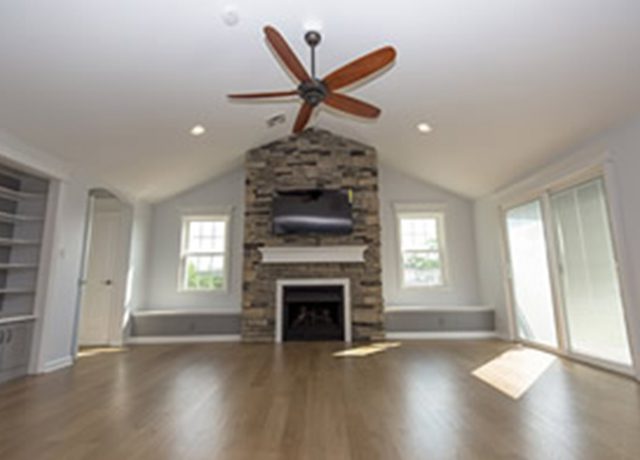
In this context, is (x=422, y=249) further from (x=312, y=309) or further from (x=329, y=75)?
(x=329, y=75)

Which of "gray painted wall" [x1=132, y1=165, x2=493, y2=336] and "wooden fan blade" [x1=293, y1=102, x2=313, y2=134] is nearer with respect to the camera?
"wooden fan blade" [x1=293, y1=102, x2=313, y2=134]

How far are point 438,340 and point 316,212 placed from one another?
2795 mm

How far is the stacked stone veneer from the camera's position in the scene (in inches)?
217

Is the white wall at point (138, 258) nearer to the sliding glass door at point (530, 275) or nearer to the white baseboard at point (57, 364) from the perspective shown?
the white baseboard at point (57, 364)

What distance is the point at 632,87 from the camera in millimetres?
2855

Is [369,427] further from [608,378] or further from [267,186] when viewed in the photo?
[267,186]

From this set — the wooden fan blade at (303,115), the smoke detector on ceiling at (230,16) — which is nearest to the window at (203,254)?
the wooden fan blade at (303,115)

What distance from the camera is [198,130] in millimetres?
4570

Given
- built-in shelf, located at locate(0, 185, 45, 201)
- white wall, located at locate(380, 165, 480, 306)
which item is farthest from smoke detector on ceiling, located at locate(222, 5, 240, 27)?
white wall, located at locate(380, 165, 480, 306)

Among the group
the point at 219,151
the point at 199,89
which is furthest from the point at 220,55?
the point at 219,151

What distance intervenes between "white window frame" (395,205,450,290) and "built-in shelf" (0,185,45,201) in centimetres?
525

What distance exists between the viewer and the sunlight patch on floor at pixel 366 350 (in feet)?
14.3

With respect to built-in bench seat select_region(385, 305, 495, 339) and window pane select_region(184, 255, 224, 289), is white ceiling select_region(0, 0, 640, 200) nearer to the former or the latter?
window pane select_region(184, 255, 224, 289)

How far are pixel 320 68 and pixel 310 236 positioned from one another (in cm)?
271
